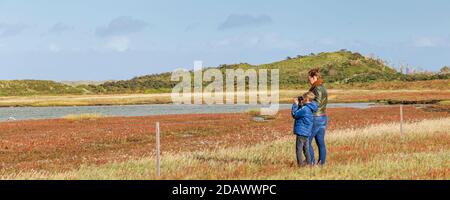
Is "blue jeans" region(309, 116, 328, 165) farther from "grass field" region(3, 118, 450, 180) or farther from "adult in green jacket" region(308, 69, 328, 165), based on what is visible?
"grass field" region(3, 118, 450, 180)

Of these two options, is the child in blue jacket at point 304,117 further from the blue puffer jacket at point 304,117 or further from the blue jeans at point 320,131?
the blue jeans at point 320,131

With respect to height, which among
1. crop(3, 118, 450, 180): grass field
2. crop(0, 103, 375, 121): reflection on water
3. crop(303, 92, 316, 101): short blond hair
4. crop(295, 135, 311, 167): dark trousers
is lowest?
crop(0, 103, 375, 121): reflection on water

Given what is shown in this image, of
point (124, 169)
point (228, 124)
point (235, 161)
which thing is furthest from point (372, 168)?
point (228, 124)

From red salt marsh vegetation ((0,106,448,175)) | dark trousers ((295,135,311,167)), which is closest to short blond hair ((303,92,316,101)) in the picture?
dark trousers ((295,135,311,167))

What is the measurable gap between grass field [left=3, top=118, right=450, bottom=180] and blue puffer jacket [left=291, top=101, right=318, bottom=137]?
35.9 inches

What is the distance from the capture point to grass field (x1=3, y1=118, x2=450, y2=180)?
13016 millimetres

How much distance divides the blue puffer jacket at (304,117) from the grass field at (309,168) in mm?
912

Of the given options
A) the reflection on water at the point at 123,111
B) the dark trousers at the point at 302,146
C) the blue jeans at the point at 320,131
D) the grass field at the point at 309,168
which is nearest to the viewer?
the grass field at the point at 309,168

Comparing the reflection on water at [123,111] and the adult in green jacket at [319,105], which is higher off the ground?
the adult in green jacket at [319,105]

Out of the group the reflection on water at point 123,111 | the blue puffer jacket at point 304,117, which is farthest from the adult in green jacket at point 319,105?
the reflection on water at point 123,111

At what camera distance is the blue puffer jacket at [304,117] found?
1334 cm

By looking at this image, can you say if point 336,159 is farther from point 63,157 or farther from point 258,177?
point 63,157

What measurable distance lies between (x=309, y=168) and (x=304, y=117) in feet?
4.04
